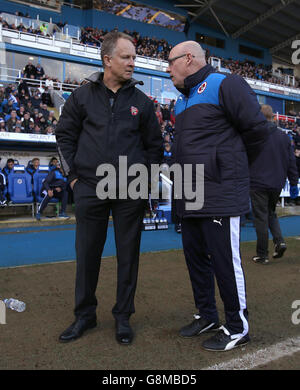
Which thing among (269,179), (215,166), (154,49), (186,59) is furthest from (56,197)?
(154,49)

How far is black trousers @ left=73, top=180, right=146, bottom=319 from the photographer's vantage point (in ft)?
8.43

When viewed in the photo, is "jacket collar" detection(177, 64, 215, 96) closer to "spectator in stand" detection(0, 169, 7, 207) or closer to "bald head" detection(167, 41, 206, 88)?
"bald head" detection(167, 41, 206, 88)

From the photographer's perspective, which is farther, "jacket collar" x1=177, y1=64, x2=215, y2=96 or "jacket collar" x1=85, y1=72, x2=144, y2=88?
"jacket collar" x1=85, y1=72, x2=144, y2=88

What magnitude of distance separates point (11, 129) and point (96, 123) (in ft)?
32.3

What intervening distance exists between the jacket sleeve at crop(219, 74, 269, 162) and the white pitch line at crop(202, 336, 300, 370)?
138 centimetres


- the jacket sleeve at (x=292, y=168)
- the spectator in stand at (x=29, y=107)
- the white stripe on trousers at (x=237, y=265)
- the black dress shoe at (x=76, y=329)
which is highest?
the spectator in stand at (x=29, y=107)

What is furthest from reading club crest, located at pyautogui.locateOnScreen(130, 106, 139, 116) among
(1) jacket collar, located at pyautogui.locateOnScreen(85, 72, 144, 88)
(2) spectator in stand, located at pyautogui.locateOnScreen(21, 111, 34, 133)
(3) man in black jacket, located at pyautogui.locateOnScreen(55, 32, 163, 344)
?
(2) spectator in stand, located at pyautogui.locateOnScreen(21, 111, 34, 133)

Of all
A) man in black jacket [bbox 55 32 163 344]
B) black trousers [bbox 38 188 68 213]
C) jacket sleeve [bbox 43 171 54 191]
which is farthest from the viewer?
jacket sleeve [bbox 43 171 54 191]

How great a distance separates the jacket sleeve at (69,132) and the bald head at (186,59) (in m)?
0.76

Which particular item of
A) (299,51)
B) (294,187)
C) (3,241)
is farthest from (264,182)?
(299,51)

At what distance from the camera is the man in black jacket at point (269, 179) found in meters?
4.69

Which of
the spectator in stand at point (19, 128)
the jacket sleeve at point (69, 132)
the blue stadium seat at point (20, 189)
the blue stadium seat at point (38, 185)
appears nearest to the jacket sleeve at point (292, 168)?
the jacket sleeve at point (69, 132)

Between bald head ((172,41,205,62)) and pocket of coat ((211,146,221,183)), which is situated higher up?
bald head ((172,41,205,62))

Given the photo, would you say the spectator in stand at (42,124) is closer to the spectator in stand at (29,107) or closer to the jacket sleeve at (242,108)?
the spectator in stand at (29,107)
